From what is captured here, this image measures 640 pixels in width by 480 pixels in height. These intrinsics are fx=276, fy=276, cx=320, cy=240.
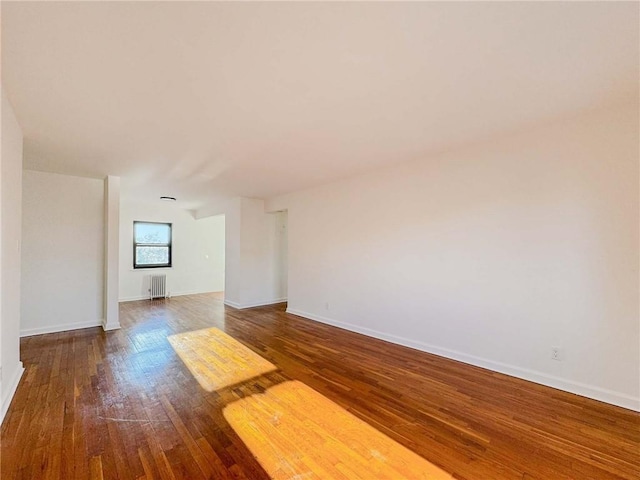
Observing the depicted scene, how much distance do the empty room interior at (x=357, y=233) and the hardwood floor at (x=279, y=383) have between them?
0.07 feet

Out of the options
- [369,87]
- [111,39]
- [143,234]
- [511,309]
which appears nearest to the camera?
[111,39]

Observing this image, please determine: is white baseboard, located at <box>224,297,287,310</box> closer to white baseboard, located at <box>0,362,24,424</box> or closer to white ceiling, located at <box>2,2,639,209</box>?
white baseboard, located at <box>0,362,24,424</box>

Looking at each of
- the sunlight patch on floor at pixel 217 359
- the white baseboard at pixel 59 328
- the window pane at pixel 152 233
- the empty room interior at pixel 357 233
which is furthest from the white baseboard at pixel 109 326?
the window pane at pixel 152 233

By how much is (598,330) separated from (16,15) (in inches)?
182

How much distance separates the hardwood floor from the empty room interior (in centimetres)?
2

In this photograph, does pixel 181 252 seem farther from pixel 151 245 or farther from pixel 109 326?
pixel 109 326

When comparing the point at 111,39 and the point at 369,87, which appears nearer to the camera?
the point at 111,39

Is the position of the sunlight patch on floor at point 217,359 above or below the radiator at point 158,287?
below

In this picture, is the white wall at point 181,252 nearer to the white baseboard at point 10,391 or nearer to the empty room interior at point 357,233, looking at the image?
the empty room interior at point 357,233

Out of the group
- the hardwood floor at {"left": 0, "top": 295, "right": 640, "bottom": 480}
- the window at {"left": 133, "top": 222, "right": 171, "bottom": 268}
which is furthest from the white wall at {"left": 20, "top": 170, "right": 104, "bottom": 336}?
the window at {"left": 133, "top": 222, "right": 171, "bottom": 268}

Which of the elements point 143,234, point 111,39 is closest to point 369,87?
point 111,39

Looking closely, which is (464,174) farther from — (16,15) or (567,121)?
(16,15)

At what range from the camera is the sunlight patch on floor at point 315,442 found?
1642 mm

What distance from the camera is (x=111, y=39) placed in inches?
62.6
